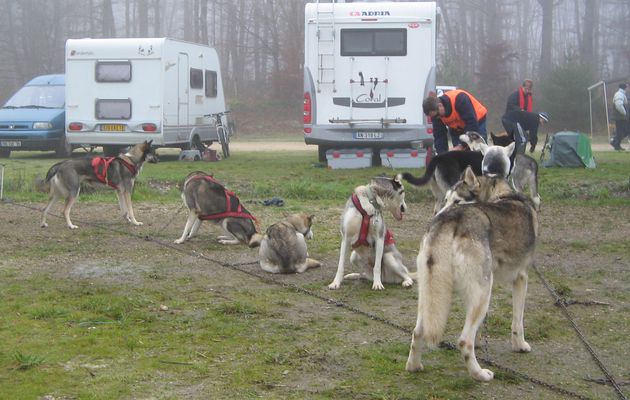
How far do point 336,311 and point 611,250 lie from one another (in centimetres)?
415

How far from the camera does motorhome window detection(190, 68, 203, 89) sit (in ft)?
67.9

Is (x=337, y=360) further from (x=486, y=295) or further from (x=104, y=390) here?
(x=104, y=390)

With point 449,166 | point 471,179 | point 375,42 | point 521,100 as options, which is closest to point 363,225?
point 471,179

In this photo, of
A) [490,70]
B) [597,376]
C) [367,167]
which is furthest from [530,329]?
[490,70]

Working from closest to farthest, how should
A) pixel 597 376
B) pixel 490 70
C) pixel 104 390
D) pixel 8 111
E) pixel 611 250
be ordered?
pixel 104 390 → pixel 597 376 → pixel 611 250 → pixel 8 111 → pixel 490 70

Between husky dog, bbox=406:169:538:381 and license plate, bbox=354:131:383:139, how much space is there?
448 inches

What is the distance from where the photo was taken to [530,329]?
19.2 feet

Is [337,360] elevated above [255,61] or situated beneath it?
situated beneath

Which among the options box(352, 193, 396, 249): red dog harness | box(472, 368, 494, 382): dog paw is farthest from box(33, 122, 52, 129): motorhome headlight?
box(472, 368, 494, 382): dog paw

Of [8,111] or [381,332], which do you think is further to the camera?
[8,111]

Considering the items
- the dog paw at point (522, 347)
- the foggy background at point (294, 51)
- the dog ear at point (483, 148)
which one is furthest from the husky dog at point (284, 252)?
the foggy background at point (294, 51)

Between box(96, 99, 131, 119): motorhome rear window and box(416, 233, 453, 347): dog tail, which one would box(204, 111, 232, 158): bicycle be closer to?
box(96, 99, 131, 119): motorhome rear window

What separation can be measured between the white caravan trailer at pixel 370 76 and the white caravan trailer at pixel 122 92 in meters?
4.32

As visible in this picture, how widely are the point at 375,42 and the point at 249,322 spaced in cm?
1142
